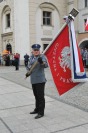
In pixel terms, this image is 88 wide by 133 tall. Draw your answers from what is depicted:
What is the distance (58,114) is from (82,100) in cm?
187

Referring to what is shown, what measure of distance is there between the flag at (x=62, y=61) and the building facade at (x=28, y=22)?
23668mm

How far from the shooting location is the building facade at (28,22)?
2941cm

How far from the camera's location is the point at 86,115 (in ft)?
20.8

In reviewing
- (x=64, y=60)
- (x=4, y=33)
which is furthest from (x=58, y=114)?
(x=4, y=33)

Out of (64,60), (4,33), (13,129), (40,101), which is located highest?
(4,33)

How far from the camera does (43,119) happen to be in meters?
6.09

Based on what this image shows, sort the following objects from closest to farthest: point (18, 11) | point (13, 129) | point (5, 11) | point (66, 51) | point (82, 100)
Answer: point (13, 129), point (66, 51), point (82, 100), point (18, 11), point (5, 11)

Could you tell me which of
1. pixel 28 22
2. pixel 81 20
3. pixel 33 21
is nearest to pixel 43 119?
pixel 28 22

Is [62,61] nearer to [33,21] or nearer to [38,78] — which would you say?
[38,78]

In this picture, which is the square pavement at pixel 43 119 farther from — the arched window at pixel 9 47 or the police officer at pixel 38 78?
the arched window at pixel 9 47

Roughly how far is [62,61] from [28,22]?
24018mm

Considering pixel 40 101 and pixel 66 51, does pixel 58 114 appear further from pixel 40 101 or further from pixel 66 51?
pixel 66 51

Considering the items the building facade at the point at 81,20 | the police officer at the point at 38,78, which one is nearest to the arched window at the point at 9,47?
the building facade at the point at 81,20

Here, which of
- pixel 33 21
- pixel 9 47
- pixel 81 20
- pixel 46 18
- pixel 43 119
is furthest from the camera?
pixel 9 47
